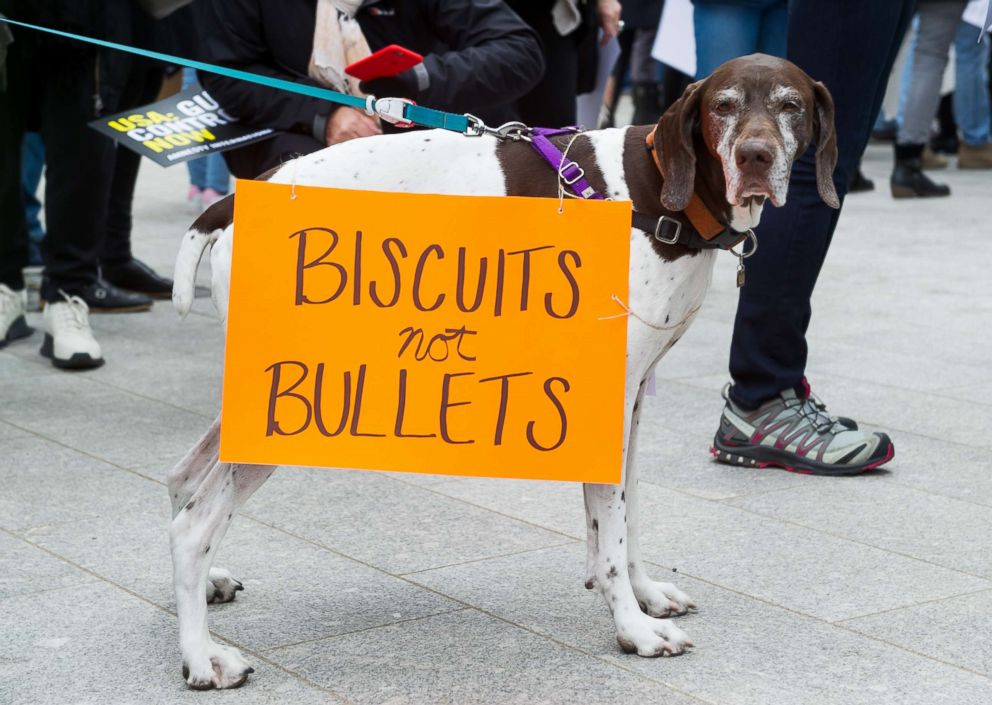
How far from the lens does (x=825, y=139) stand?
120 inches

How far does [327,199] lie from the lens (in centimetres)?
282

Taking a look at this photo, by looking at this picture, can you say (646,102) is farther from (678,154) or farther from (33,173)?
(678,154)

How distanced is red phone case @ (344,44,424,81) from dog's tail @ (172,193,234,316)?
87 cm

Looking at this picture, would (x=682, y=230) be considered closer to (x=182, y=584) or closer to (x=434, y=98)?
(x=182, y=584)

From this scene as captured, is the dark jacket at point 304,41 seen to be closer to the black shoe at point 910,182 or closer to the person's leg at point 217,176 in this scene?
the person's leg at point 217,176

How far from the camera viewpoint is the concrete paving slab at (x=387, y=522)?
11.5 feet

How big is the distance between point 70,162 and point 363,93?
1.74 metres

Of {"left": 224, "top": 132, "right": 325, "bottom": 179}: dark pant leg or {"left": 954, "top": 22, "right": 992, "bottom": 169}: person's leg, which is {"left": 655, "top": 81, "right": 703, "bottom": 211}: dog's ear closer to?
{"left": 224, "top": 132, "right": 325, "bottom": 179}: dark pant leg

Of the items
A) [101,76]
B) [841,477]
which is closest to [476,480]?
[841,477]

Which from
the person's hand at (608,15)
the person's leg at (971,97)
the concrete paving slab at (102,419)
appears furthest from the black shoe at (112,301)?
the person's leg at (971,97)

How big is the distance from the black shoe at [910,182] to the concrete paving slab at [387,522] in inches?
286

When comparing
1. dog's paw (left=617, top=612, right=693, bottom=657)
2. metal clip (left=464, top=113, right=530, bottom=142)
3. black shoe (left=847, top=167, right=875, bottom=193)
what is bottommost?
black shoe (left=847, top=167, right=875, bottom=193)

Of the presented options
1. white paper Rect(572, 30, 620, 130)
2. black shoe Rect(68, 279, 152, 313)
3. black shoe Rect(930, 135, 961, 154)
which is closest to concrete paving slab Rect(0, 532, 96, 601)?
black shoe Rect(68, 279, 152, 313)

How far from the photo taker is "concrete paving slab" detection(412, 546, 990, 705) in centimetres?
274
